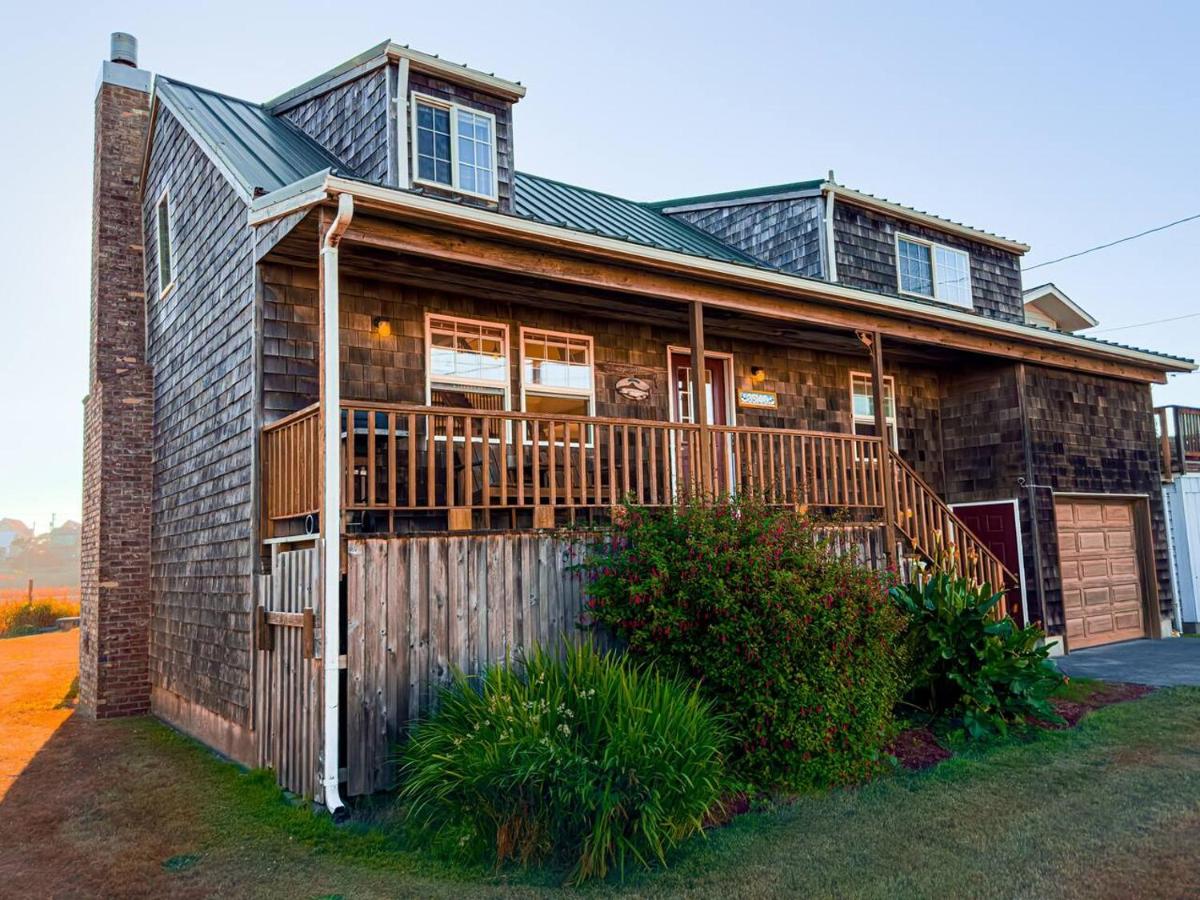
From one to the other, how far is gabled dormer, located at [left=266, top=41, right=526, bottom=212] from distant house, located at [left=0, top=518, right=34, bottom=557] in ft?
270

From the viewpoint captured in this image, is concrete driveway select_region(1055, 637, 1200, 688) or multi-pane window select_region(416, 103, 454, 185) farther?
concrete driveway select_region(1055, 637, 1200, 688)

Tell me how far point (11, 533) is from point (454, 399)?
94.7 metres

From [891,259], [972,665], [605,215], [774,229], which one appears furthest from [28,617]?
[972,665]

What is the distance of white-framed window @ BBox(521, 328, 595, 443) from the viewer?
9.84 m

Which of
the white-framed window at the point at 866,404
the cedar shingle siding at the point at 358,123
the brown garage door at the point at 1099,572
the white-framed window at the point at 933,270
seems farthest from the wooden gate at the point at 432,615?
the white-framed window at the point at 933,270

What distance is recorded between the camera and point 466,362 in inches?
368

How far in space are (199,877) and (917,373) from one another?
1150 centimetres

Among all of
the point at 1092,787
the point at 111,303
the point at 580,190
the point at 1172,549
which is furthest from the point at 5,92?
the point at 1172,549

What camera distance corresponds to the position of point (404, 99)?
928cm

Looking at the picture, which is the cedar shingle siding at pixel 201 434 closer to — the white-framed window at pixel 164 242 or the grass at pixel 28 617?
the white-framed window at pixel 164 242

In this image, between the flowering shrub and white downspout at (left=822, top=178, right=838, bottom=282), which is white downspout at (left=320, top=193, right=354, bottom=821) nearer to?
the flowering shrub

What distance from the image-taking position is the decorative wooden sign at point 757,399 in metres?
11.6

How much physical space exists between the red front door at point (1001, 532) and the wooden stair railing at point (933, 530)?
4.62 feet

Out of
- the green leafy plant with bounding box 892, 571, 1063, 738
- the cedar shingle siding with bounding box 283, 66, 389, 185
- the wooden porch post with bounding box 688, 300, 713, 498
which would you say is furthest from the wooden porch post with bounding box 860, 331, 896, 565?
the cedar shingle siding with bounding box 283, 66, 389, 185
